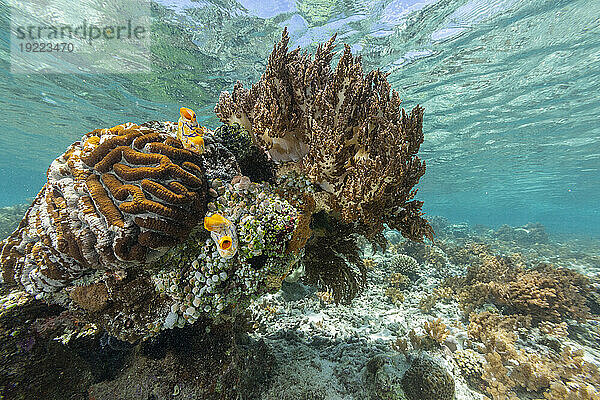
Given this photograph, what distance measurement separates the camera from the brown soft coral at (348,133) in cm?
343

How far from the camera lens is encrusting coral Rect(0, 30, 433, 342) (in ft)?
8.89

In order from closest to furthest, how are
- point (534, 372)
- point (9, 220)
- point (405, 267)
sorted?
point (534, 372)
point (405, 267)
point (9, 220)

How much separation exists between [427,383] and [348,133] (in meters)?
4.57

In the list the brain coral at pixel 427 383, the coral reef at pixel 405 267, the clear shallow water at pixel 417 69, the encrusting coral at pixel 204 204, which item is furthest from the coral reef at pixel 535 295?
the clear shallow water at pixel 417 69

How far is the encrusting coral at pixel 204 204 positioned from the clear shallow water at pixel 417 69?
10208 millimetres

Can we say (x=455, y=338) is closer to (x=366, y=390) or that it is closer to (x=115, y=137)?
(x=366, y=390)

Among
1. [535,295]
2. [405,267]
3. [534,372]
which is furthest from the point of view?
[405,267]

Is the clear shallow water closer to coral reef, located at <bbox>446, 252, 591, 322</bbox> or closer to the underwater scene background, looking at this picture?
the underwater scene background

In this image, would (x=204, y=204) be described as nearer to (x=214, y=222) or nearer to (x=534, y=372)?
(x=214, y=222)

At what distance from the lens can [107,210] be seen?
2.64 m

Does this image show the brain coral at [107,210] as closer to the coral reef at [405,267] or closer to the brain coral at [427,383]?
the brain coral at [427,383]

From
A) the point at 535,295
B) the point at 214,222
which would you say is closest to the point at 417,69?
the point at 535,295

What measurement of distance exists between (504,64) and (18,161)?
68.4m

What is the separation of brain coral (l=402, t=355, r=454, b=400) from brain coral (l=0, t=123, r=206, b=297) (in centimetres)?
470
